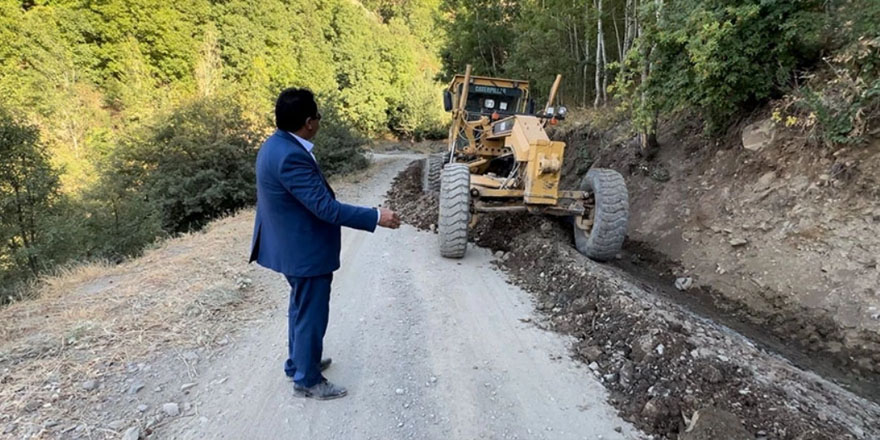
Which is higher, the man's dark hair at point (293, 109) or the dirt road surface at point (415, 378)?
the man's dark hair at point (293, 109)

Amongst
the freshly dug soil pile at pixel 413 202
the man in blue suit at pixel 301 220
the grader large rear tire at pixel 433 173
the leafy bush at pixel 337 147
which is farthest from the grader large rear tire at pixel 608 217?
the leafy bush at pixel 337 147

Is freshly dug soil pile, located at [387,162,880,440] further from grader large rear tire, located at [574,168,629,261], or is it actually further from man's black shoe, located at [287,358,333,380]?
man's black shoe, located at [287,358,333,380]

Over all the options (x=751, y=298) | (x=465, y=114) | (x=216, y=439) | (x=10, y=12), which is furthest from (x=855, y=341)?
(x=10, y=12)

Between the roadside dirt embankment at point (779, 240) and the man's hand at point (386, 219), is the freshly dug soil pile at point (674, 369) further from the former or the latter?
the man's hand at point (386, 219)

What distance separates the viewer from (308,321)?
242cm

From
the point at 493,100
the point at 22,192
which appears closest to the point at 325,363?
the point at 493,100

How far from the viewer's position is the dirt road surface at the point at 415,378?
92.3 inches

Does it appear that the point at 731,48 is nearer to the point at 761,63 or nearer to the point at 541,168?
the point at 761,63

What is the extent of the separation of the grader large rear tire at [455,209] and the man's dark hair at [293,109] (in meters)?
2.81

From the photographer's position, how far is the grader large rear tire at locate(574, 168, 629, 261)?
15.8 ft

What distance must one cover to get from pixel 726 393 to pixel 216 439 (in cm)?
284

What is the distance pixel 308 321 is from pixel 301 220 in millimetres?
598

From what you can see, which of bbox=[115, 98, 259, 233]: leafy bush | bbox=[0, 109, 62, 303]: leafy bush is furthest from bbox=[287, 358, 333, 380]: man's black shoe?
bbox=[115, 98, 259, 233]: leafy bush

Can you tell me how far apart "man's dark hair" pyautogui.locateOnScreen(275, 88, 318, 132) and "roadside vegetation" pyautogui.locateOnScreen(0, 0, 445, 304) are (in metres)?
5.22
